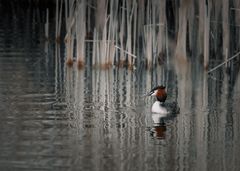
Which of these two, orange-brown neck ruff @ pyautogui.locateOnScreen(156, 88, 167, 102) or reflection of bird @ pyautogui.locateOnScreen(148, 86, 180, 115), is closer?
reflection of bird @ pyautogui.locateOnScreen(148, 86, 180, 115)

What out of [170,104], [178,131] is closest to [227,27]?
[170,104]

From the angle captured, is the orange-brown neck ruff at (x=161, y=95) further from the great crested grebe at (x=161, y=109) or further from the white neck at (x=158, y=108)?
the white neck at (x=158, y=108)

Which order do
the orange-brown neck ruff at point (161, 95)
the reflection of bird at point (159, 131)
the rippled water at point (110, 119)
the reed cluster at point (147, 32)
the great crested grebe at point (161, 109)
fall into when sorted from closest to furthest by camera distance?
the rippled water at point (110, 119) → the reflection of bird at point (159, 131) → the great crested grebe at point (161, 109) → the orange-brown neck ruff at point (161, 95) → the reed cluster at point (147, 32)

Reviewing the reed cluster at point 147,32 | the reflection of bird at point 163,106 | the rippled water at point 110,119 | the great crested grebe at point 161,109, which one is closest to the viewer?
the rippled water at point 110,119

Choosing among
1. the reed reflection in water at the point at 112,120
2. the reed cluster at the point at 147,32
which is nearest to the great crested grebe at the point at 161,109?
the reed reflection in water at the point at 112,120

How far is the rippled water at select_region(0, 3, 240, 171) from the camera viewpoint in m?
10.1

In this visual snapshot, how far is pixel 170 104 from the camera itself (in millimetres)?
13352

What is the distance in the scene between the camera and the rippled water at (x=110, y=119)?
1008 cm

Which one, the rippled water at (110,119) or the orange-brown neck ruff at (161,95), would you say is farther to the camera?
the orange-brown neck ruff at (161,95)

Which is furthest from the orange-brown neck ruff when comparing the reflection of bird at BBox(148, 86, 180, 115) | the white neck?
the white neck

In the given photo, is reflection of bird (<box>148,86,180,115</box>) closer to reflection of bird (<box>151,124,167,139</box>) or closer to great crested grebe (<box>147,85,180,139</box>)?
great crested grebe (<box>147,85,180,139</box>)

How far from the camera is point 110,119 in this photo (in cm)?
1259

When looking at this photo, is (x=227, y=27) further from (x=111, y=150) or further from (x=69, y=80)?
(x=111, y=150)

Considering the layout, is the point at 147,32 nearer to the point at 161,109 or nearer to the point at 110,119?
the point at 161,109
